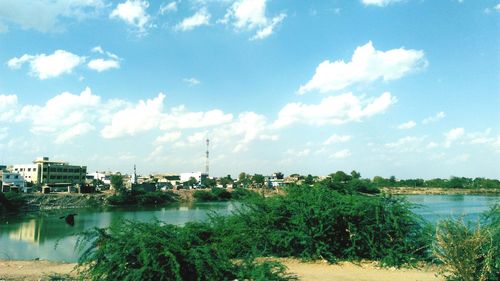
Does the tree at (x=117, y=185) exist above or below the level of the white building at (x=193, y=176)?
below

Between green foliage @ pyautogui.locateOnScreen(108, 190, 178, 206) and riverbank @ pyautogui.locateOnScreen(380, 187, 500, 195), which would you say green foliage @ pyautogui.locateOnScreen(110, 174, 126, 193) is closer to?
green foliage @ pyautogui.locateOnScreen(108, 190, 178, 206)

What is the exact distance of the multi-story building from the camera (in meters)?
93.6

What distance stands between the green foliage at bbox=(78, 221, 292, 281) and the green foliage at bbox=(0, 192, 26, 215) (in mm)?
57920

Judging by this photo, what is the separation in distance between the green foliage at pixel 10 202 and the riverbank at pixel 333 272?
51486 mm

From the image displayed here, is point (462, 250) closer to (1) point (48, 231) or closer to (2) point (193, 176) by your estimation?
(1) point (48, 231)

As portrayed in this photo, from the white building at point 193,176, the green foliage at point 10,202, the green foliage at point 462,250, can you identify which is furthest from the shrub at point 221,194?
the green foliage at point 462,250

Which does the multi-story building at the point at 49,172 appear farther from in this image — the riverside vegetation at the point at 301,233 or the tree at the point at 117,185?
the riverside vegetation at the point at 301,233

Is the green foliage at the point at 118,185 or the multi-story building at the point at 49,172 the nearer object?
the green foliage at the point at 118,185

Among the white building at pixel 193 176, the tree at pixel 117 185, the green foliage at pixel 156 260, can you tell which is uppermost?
the white building at pixel 193 176

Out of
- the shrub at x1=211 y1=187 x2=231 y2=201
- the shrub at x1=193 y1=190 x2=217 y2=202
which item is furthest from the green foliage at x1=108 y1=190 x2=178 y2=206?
the shrub at x1=211 y1=187 x2=231 y2=201

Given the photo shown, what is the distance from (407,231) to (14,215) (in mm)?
57462

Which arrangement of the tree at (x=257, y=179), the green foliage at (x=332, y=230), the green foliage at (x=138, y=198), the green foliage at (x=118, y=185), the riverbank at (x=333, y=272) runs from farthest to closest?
1. the tree at (x=257, y=179)
2. the green foliage at (x=118, y=185)
3. the green foliage at (x=138, y=198)
4. the green foliage at (x=332, y=230)
5. the riverbank at (x=333, y=272)

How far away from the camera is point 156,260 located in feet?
31.4

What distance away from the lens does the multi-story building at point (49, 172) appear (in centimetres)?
9356
